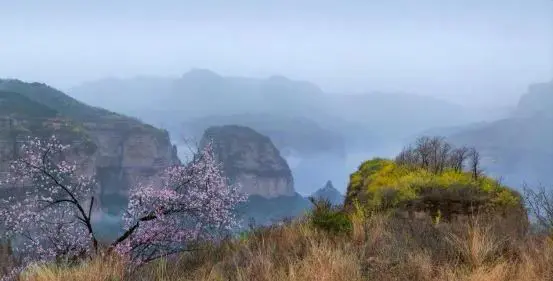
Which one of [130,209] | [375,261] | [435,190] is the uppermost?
[435,190]

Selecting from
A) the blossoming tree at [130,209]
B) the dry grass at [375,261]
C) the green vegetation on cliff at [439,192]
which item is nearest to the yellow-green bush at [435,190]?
the green vegetation on cliff at [439,192]

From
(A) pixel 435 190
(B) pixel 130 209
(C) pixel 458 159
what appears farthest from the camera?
(C) pixel 458 159

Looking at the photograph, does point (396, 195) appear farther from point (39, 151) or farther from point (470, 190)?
point (39, 151)

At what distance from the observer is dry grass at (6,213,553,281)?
622 centimetres

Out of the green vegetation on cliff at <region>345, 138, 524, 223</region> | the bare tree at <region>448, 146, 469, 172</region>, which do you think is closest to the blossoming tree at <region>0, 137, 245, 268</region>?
the green vegetation on cliff at <region>345, 138, 524, 223</region>

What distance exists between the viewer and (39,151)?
43.0 ft

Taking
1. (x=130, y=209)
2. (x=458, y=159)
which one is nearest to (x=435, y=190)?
(x=458, y=159)

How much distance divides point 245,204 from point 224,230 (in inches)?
84.5

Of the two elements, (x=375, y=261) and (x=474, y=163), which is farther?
(x=474, y=163)

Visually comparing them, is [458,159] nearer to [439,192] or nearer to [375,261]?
[439,192]

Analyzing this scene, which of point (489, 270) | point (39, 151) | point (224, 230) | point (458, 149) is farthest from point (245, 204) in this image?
point (489, 270)

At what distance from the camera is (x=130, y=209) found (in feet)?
40.7

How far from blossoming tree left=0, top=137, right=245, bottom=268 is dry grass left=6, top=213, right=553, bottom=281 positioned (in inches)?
117

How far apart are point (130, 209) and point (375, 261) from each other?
7.08 meters
